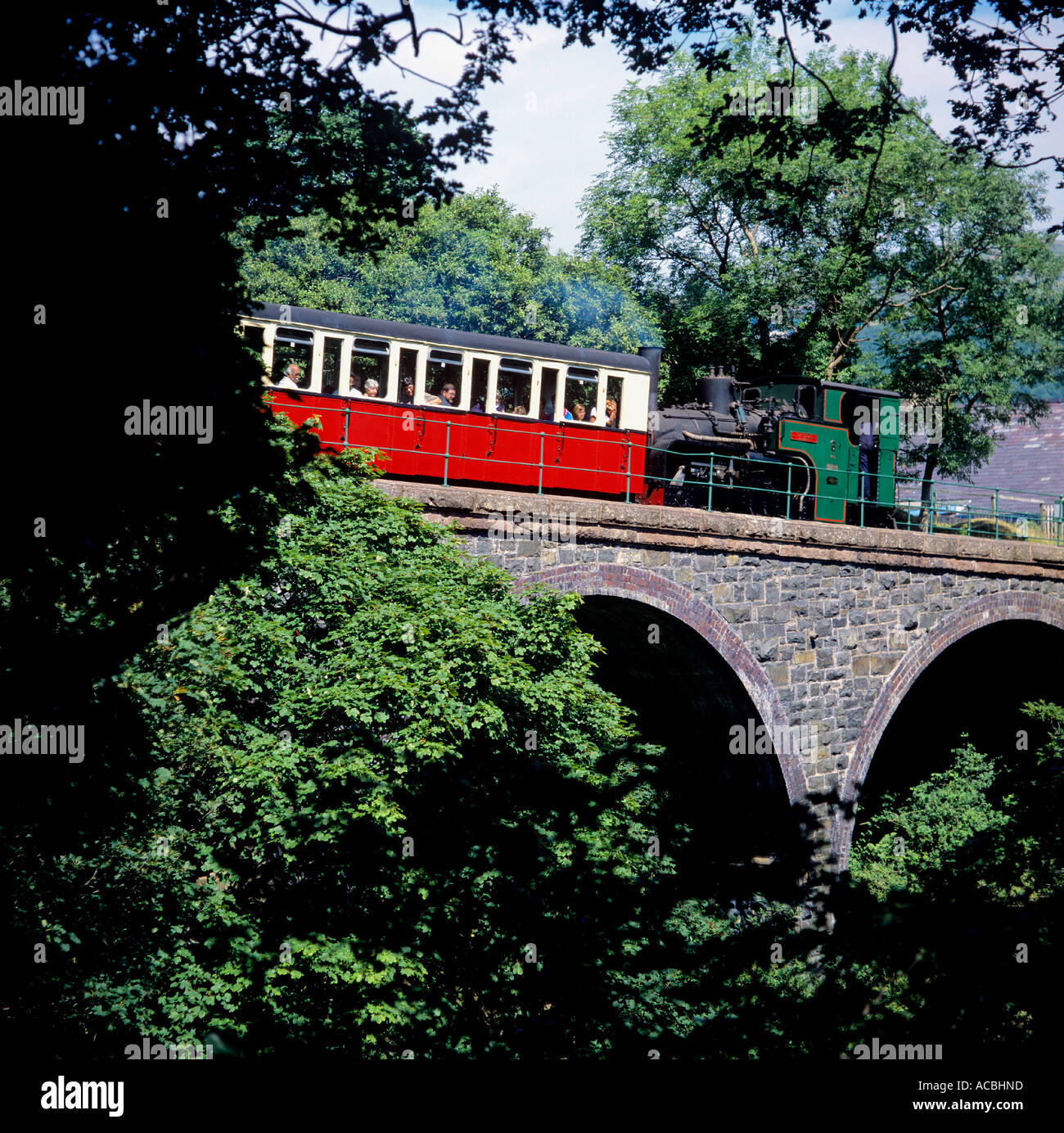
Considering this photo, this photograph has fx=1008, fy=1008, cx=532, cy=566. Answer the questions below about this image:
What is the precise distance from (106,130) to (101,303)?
0.90m

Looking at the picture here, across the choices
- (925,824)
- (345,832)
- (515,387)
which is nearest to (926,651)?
(925,824)

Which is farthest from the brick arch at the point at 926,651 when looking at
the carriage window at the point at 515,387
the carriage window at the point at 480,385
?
the carriage window at the point at 480,385

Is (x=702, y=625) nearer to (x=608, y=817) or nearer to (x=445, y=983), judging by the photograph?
(x=608, y=817)

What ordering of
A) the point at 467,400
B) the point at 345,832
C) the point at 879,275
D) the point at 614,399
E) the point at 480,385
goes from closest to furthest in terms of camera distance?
the point at 345,832, the point at 467,400, the point at 480,385, the point at 614,399, the point at 879,275

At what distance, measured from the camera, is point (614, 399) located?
15.1m

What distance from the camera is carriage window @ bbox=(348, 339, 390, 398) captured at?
13164mm

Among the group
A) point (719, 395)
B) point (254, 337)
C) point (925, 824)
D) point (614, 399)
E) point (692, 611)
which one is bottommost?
point (925, 824)

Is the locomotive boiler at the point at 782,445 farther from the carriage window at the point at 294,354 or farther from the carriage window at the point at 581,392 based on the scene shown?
the carriage window at the point at 294,354

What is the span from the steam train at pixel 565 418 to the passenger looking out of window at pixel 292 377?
17 millimetres

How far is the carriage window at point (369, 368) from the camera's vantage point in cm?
1316

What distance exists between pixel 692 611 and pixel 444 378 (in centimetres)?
467

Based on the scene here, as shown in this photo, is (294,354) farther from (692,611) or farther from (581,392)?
(692,611)

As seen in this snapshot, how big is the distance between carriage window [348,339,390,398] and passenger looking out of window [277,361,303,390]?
69 cm

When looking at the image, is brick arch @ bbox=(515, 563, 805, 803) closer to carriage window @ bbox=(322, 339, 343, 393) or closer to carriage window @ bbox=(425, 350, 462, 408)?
carriage window @ bbox=(425, 350, 462, 408)
